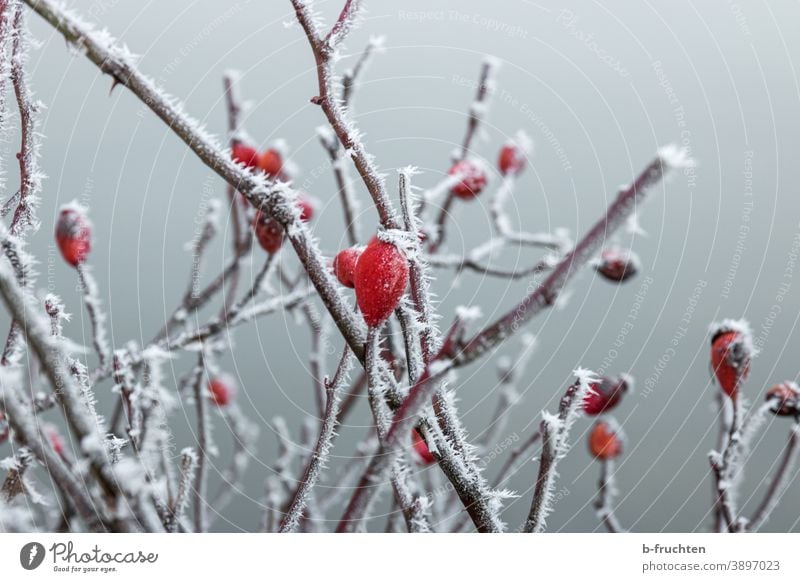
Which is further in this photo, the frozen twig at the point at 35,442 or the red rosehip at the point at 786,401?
the red rosehip at the point at 786,401

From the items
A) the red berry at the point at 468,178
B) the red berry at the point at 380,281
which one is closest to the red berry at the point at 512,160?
the red berry at the point at 468,178

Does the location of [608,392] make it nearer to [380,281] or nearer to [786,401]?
[786,401]

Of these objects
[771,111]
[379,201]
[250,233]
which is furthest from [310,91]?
[771,111]

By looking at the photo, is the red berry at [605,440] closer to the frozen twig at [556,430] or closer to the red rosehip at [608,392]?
the red rosehip at [608,392]

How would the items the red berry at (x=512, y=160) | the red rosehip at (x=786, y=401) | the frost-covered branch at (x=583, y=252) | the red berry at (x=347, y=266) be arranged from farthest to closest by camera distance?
the red berry at (x=512, y=160)
the red rosehip at (x=786, y=401)
the red berry at (x=347, y=266)
the frost-covered branch at (x=583, y=252)

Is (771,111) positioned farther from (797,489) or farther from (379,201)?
(379,201)

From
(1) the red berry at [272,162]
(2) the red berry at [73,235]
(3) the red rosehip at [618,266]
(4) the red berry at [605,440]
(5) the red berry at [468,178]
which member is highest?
(5) the red berry at [468,178]
